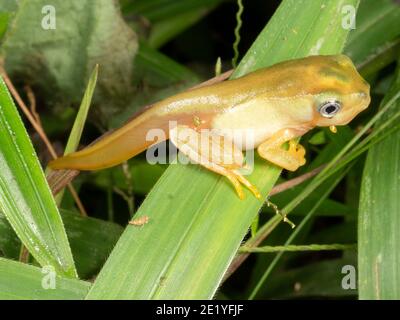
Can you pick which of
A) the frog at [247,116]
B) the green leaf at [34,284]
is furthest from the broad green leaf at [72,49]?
the green leaf at [34,284]

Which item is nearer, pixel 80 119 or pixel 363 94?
pixel 363 94

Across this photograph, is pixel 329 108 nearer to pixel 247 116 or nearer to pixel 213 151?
pixel 247 116

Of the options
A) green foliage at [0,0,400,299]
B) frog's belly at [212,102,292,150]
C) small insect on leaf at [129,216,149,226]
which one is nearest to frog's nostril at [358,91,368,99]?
green foliage at [0,0,400,299]

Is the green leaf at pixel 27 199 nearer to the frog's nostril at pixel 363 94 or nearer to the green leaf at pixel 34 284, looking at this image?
the green leaf at pixel 34 284

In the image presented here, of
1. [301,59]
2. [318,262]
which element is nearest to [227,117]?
[301,59]

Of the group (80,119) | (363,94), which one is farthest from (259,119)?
(80,119)

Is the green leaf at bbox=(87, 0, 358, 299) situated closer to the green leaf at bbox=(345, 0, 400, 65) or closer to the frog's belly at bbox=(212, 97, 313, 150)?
the frog's belly at bbox=(212, 97, 313, 150)
